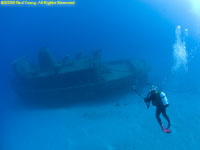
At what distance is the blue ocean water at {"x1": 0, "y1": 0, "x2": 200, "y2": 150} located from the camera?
12.1m

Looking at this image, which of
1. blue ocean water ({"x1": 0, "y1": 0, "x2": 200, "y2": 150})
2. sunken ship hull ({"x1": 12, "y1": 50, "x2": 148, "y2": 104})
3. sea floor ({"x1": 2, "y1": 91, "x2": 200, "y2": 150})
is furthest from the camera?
sunken ship hull ({"x1": 12, "y1": 50, "x2": 148, "y2": 104})

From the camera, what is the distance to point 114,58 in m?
36.7

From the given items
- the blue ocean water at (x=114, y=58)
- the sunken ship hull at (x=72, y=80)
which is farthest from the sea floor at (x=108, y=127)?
the sunken ship hull at (x=72, y=80)

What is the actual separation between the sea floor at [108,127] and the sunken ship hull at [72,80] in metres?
0.83

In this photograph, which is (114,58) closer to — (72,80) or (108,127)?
(72,80)

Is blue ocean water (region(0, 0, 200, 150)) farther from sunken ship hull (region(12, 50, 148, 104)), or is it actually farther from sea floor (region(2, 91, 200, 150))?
sunken ship hull (region(12, 50, 148, 104))

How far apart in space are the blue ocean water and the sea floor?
0.16 ft

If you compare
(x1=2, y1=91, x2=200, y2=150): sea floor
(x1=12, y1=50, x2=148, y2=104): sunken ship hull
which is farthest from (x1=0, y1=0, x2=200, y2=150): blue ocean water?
(x1=12, y1=50, x2=148, y2=104): sunken ship hull

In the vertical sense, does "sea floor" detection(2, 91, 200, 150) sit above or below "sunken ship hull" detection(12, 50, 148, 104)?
below

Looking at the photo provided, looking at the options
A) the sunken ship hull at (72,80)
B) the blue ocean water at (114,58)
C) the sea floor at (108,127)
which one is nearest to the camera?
the sea floor at (108,127)

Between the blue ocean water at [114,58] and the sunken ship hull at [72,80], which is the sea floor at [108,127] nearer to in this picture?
the blue ocean water at [114,58]

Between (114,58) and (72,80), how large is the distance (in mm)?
22224

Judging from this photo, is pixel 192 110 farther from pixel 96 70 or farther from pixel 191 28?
pixel 191 28

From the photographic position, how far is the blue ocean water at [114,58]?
475 inches
